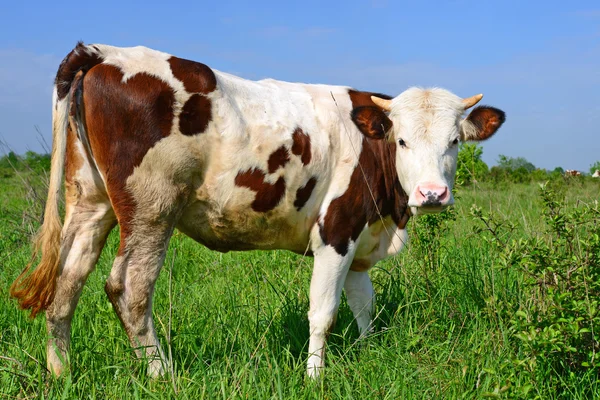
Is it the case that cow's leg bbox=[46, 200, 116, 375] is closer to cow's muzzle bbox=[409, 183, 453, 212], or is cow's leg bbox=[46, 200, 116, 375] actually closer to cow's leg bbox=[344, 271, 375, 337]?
cow's leg bbox=[344, 271, 375, 337]

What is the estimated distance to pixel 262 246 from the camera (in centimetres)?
480

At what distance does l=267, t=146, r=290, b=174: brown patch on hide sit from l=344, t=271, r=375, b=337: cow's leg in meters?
1.46

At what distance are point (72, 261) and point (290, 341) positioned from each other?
1.84 meters

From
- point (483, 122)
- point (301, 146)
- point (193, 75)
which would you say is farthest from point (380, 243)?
point (193, 75)

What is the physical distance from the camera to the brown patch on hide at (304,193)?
4528mm

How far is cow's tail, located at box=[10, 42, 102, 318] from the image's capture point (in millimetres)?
4125

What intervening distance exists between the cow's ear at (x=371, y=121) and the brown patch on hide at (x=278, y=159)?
0.70m

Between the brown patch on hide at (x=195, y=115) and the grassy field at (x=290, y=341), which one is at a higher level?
the brown patch on hide at (x=195, y=115)

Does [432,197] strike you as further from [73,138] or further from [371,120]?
[73,138]

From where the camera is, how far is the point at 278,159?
14.4ft

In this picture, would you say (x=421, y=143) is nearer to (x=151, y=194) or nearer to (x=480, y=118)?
(x=480, y=118)

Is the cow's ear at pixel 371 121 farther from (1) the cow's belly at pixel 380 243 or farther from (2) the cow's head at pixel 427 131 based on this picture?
(1) the cow's belly at pixel 380 243

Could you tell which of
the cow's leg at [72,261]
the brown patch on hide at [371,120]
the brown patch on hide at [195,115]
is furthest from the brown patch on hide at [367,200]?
the cow's leg at [72,261]

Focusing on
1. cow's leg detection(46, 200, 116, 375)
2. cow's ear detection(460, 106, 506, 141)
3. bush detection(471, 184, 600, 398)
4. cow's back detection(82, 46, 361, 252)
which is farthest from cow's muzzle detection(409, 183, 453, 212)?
cow's leg detection(46, 200, 116, 375)
